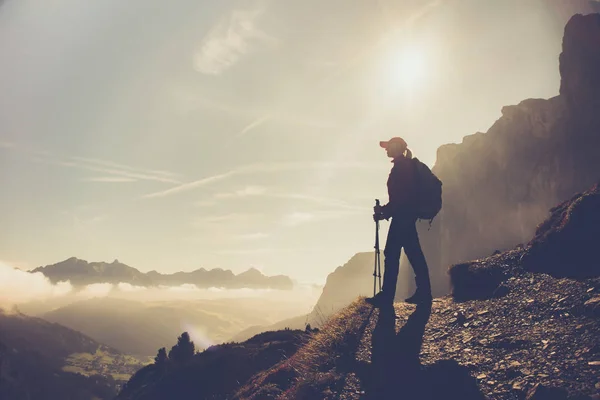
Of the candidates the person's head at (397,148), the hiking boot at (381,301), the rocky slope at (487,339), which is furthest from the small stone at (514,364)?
the person's head at (397,148)

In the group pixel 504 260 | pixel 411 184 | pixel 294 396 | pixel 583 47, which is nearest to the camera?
pixel 294 396

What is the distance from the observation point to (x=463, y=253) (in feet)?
580

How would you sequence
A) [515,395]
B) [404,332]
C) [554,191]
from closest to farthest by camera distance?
[515,395] < [404,332] < [554,191]

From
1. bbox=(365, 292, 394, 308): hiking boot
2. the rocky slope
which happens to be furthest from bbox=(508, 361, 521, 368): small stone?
bbox=(365, 292, 394, 308): hiking boot

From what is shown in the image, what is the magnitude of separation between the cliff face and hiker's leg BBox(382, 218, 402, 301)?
9688cm

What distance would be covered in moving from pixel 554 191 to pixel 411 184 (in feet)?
510

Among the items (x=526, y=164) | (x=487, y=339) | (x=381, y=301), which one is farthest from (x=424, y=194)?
(x=526, y=164)

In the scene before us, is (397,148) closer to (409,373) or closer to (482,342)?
(482,342)

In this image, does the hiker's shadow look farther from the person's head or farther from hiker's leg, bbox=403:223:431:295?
the person's head

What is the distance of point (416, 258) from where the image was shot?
1098 centimetres

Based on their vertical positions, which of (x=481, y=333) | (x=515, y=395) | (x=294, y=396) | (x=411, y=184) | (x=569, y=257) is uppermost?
(x=411, y=184)

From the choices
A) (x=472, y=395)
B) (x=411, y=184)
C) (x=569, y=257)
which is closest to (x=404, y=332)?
(x=472, y=395)

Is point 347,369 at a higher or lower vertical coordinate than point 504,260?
lower

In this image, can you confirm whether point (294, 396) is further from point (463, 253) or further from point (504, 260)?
point (463, 253)
